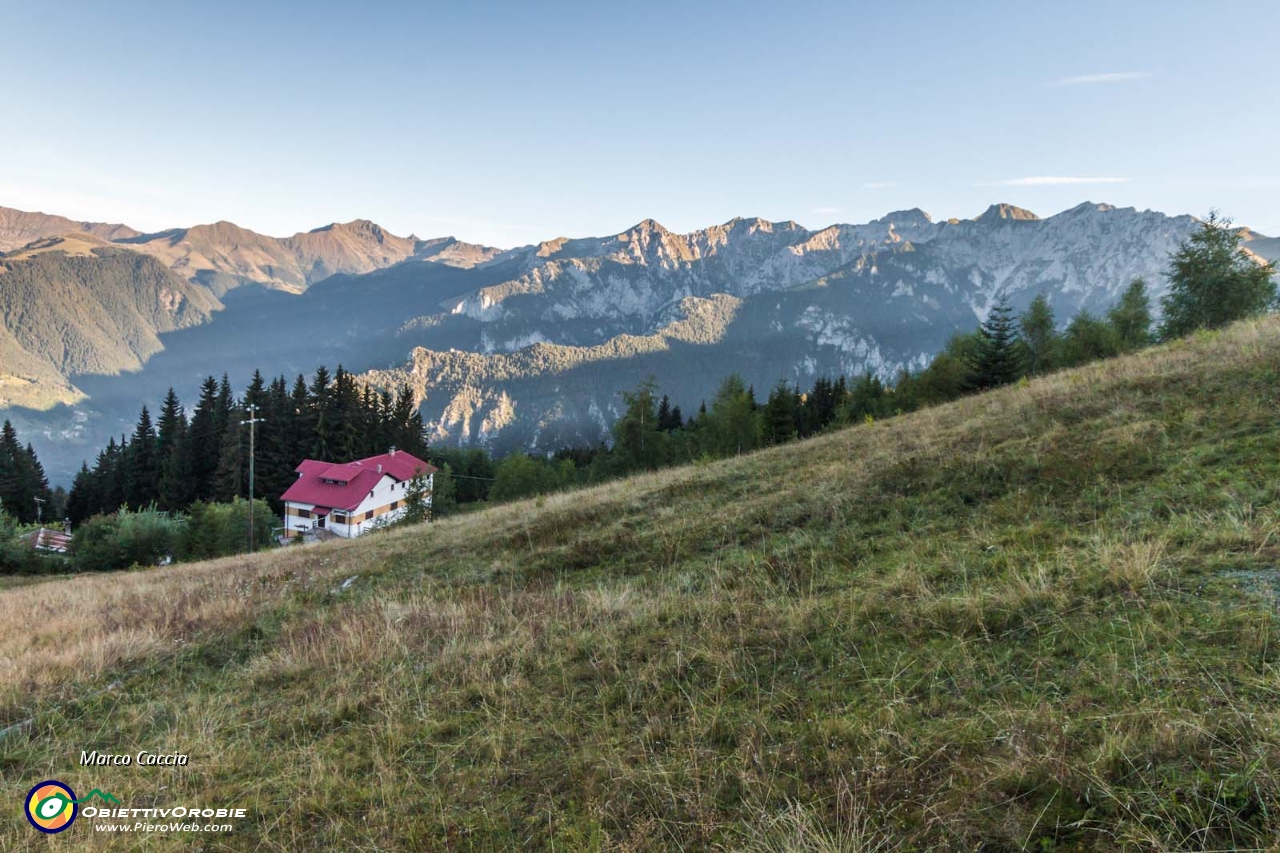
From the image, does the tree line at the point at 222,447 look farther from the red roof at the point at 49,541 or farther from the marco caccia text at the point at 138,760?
the marco caccia text at the point at 138,760

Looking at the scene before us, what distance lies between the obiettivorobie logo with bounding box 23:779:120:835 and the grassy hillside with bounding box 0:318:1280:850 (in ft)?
0.32

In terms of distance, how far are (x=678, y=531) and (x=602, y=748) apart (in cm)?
555

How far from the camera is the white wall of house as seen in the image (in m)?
58.2

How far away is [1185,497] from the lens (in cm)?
580

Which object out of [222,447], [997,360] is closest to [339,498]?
[222,447]

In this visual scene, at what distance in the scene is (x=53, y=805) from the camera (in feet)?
12.9

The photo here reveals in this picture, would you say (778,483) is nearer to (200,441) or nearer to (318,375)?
(318,375)

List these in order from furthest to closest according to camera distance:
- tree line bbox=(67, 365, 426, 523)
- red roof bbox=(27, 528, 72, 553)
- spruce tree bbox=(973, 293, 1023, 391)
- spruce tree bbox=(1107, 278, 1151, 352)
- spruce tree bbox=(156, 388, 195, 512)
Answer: tree line bbox=(67, 365, 426, 523)
spruce tree bbox=(156, 388, 195, 512)
spruce tree bbox=(1107, 278, 1151, 352)
spruce tree bbox=(973, 293, 1023, 391)
red roof bbox=(27, 528, 72, 553)

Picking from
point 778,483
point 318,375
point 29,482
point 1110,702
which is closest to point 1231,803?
point 1110,702

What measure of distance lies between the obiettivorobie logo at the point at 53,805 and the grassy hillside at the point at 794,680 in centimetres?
10

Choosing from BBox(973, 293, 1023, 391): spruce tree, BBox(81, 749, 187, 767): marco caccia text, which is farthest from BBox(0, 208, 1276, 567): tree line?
BBox(81, 749, 187, 767): marco caccia text

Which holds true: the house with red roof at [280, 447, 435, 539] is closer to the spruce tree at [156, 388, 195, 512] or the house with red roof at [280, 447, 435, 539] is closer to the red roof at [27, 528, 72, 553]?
the spruce tree at [156, 388, 195, 512]

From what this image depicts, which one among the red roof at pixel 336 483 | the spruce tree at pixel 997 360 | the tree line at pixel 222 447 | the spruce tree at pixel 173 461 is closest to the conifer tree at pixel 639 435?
the red roof at pixel 336 483

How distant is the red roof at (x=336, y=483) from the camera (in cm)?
5819
